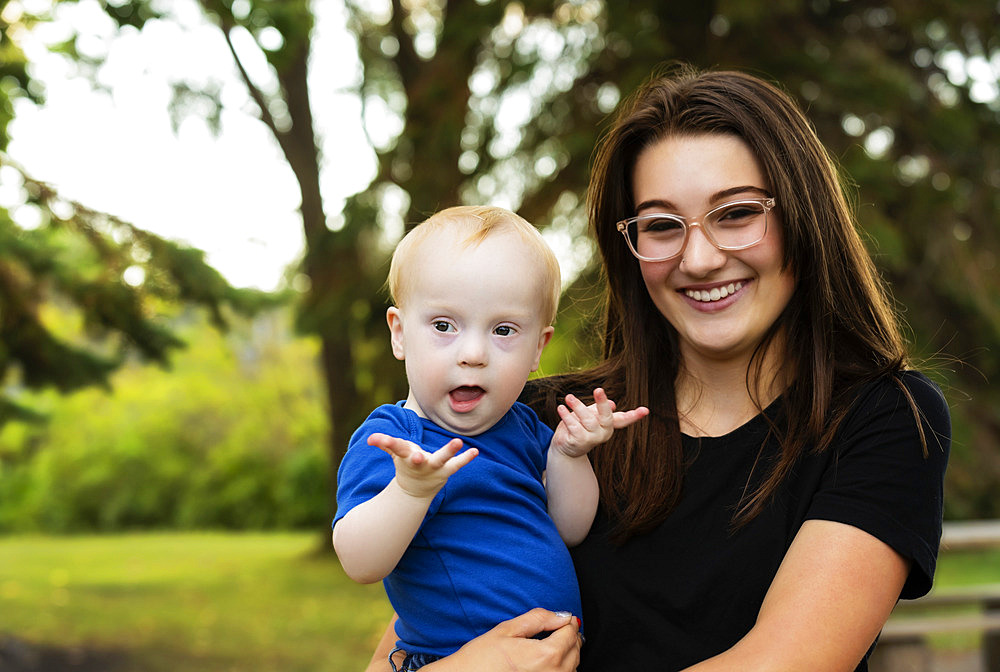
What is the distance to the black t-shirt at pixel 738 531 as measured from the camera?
1740 millimetres

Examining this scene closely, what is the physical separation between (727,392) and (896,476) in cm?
46


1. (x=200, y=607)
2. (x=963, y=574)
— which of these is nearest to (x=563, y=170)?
(x=200, y=607)

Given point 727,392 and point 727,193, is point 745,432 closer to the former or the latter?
point 727,392

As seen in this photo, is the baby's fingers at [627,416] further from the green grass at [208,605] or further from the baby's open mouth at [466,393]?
the green grass at [208,605]

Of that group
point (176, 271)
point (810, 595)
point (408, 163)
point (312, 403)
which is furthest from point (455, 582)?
point (312, 403)

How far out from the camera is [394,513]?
5.48ft

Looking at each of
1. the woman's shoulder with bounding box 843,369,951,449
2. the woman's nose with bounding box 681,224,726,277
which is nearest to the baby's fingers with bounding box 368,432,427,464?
the woman's nose with bounding box 681,224,726,277

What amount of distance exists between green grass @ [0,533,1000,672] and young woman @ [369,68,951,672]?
7.26 meters

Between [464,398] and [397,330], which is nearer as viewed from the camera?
[464,398]

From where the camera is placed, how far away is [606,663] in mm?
1968

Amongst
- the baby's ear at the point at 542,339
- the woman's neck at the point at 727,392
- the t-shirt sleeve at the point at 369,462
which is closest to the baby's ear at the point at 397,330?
the t-shirt sleeve at the point at 369,462

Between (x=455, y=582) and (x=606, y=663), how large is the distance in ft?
1.23

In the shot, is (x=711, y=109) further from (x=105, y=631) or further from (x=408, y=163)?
(x=105, y=631)

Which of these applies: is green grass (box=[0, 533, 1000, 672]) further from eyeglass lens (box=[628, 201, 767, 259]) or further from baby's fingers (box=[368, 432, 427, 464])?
baby's fingers (box=[368, 432, 427, 464])
